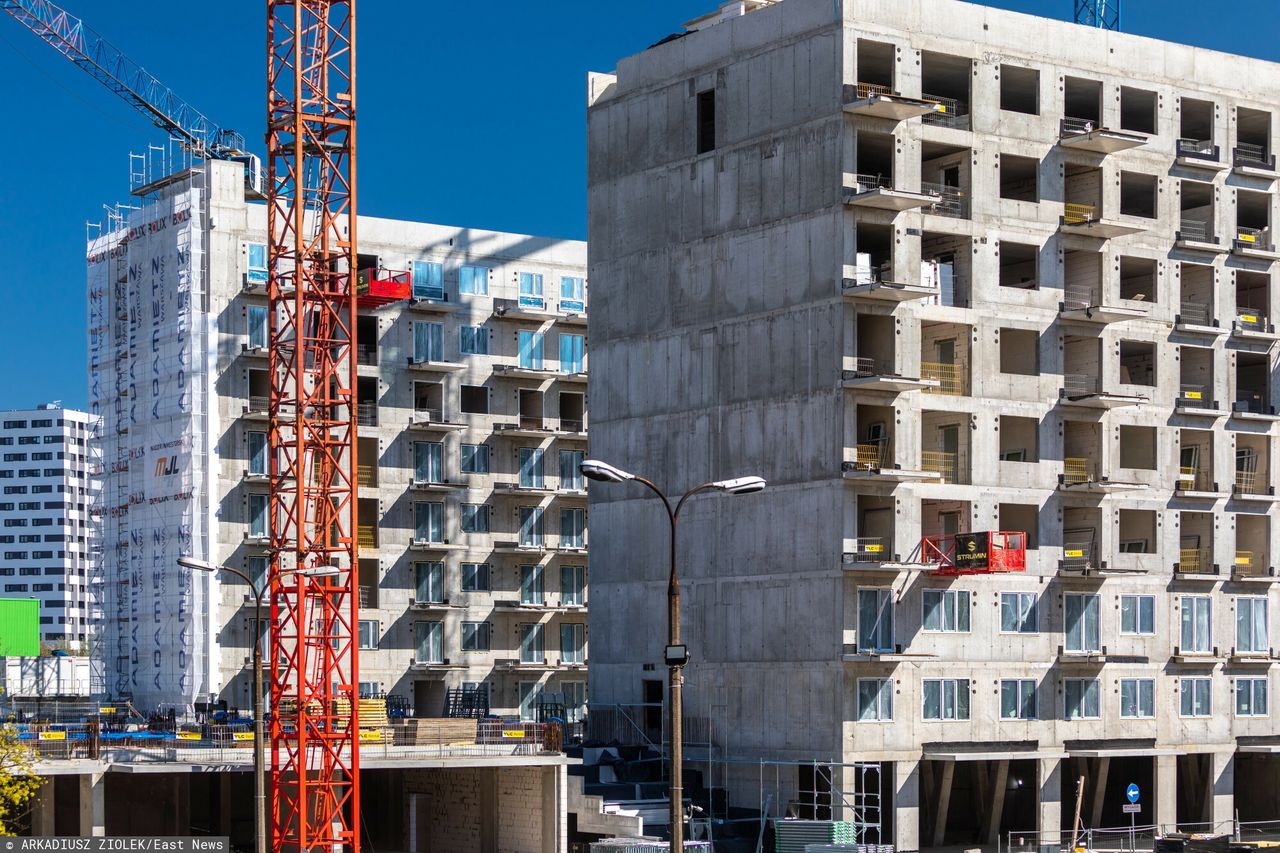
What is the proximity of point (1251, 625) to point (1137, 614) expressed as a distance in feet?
22.1

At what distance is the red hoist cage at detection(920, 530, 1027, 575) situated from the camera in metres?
83.0

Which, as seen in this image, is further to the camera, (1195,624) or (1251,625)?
(1251,625)

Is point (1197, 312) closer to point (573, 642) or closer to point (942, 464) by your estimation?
point (942, 464)

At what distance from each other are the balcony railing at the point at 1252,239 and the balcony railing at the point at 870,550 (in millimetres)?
24216

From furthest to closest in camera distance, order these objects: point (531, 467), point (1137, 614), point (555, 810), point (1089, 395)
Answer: point (531, 467) < point (1137, 614) < point (1089, 395) < point (555, 810)

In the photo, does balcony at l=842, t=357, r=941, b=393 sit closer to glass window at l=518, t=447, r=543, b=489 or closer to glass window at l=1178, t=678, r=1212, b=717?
glass window at l=1178, t=678, r=1212, b=717

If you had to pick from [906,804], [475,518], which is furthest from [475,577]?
[906,804]

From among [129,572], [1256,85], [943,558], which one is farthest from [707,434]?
[129,572]

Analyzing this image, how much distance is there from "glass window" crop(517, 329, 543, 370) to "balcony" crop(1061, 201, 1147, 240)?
42186mm

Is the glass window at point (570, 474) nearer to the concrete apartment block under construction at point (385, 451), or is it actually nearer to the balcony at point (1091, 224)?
the concrete apartment block under construction at point (385, 451)

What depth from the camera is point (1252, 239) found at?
9612 centimetres

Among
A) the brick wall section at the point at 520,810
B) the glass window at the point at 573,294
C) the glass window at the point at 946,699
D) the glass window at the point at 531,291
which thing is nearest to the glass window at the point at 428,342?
the glass window at the point at 531,291

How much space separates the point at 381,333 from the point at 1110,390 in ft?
151

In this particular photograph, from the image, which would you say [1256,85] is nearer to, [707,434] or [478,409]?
[707,434]
